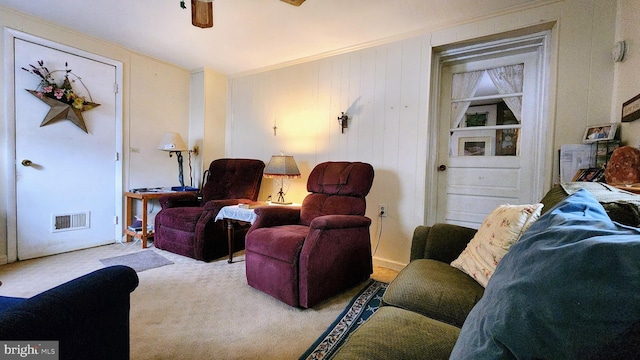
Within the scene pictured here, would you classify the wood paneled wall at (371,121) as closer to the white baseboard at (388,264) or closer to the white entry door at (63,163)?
the white baseboard at (388,264)

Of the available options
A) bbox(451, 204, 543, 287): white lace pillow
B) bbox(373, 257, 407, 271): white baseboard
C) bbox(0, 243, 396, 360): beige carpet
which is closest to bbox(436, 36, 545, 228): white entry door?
bbox(373, 257, 407, 271): white baseboard

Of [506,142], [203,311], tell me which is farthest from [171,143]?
[506,142]

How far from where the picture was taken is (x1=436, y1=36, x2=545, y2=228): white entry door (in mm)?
2330

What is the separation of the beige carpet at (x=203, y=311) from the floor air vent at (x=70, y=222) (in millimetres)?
323

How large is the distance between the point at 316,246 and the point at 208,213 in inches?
59.6

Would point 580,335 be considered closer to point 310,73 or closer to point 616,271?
point 616,271

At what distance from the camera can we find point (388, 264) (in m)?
2.70

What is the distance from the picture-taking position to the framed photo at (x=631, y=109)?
1.55 meters

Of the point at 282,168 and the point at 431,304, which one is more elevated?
the point at 282,168

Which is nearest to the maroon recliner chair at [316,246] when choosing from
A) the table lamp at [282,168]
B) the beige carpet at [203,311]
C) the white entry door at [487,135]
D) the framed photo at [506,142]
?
the beige carpet at [203,311]

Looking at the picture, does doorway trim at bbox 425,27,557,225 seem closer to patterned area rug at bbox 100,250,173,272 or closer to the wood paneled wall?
the wood paneled wall

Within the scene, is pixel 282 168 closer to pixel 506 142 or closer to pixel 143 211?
pixel 143 211

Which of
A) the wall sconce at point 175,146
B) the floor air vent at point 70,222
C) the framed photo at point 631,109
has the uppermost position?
the framed photo at point 631,109

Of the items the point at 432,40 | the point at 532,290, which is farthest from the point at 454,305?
the point at 432,40
